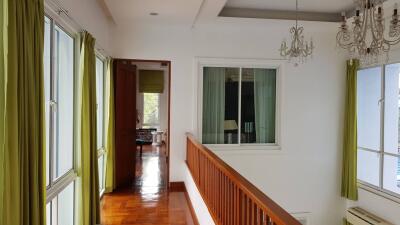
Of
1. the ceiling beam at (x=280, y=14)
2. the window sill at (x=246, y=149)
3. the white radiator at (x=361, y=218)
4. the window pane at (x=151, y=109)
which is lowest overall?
the white radiator at (x=361, y=218)

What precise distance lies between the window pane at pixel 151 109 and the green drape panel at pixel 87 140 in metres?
7.53

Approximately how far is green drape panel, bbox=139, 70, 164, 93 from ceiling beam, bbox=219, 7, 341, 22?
5.77 m

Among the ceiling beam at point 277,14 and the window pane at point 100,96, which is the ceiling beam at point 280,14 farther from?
the window pane at point 100,96

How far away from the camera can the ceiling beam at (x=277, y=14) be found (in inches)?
189

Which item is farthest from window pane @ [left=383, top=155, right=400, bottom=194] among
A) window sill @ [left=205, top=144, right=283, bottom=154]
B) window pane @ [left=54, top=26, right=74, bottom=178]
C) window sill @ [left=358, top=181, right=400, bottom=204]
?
window pane @ [left=54, top=26, right=74, bottom=178]

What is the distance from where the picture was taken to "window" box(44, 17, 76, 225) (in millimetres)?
2637

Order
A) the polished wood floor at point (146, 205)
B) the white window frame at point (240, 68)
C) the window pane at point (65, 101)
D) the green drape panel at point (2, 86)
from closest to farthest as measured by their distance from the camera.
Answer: the green drape panel at point (2, 86)
the window pane at point (65, 101)
the polished wood floor at point (146, 205)
the white window frame at point (240, 68)

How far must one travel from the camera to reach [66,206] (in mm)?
3260

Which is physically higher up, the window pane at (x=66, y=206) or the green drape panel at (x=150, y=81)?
the green drape panel at (x=150, y=81)

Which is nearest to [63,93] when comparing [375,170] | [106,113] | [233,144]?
[106,113]

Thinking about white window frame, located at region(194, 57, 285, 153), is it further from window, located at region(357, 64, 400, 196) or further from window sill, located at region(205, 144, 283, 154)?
window, located at region(357, 64, 400, 196)

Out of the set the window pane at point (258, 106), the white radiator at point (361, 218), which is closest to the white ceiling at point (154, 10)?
the window pane at point (258, 106)

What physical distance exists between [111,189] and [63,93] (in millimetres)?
2241

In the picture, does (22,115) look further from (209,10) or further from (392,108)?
(392,108)
